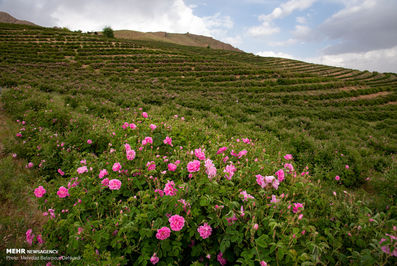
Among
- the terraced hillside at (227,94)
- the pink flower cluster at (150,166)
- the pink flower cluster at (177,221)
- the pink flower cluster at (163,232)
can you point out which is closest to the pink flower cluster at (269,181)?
the pink flower cluster at (177,221)

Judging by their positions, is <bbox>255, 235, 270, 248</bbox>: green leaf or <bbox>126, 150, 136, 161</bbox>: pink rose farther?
<bbox>126, 150, 136, 161</bbox>: pink rose

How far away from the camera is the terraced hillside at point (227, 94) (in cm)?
655

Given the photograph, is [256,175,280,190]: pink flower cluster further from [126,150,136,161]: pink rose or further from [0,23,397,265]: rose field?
[126,150,136,161]: pink rose

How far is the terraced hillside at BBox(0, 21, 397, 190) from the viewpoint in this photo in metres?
6.55

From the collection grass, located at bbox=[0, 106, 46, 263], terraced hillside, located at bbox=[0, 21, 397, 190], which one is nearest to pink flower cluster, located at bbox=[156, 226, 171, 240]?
grass, located at bbox=[0, 106, 46, 263]

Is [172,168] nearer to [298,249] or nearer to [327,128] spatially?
[298,249]

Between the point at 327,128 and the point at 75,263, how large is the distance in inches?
437

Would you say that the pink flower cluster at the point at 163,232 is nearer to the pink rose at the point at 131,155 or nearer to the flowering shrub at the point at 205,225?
the flowering shrub at the point at 205,225

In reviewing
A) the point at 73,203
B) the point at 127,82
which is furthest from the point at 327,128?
the point at 127,82

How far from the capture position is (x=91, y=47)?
28078mm

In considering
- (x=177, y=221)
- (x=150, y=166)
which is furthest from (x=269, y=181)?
(x=150, y=166)

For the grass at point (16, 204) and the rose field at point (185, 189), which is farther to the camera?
the grass at point (16, 204)

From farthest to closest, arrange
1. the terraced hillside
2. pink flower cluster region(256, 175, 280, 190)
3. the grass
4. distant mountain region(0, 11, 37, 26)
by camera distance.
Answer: distant mountain region(0, 11, 37, 26)
the terraced hillside
the grass
pink flower cluster region(256, 175, 280, 190)

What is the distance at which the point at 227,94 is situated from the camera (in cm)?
1543
